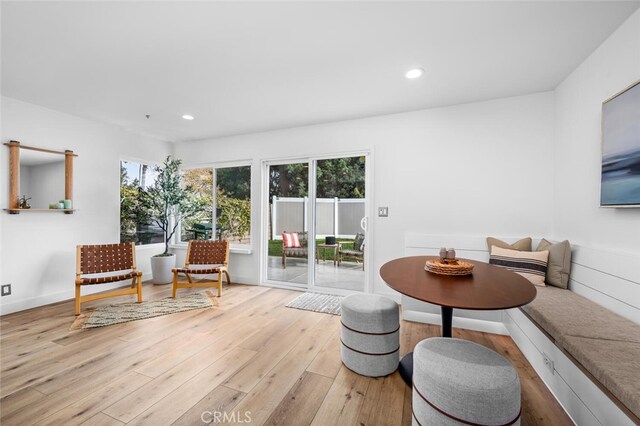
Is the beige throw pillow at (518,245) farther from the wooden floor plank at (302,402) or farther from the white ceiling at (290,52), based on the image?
the wooden floor plank at (302,402)

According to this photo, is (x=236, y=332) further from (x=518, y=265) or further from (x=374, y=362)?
(x=518, y=265)

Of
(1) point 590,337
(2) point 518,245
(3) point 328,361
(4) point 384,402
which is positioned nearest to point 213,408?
(3) point 328,361

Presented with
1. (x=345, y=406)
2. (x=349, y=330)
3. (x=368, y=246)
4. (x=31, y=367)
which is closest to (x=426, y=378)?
(x=345, y=406)

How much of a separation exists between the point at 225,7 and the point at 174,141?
3.92 metres

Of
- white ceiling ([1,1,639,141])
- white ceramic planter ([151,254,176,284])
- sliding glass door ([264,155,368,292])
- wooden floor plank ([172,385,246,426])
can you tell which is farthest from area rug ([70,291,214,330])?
white ceiling ([1,1,639,141])

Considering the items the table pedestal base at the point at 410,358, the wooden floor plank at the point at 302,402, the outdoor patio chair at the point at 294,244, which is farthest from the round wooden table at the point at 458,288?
the outdoor patio chair at the point at 294,244

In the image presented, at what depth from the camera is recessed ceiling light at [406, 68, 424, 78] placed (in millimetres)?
2498

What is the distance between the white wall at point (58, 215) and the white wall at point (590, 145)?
229 inches

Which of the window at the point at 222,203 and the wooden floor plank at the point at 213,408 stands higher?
the window at the point at 222,203

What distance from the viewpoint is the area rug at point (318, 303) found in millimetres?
3325

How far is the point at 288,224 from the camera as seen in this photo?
4.40 meters

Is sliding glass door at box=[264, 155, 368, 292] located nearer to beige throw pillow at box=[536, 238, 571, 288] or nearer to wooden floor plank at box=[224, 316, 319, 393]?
wooden floor plank at box=[224, 316, 319, 393]

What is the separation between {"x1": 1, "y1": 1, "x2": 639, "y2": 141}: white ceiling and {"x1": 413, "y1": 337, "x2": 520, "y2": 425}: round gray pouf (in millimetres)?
2128

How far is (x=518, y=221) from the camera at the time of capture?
3012 millimetres
